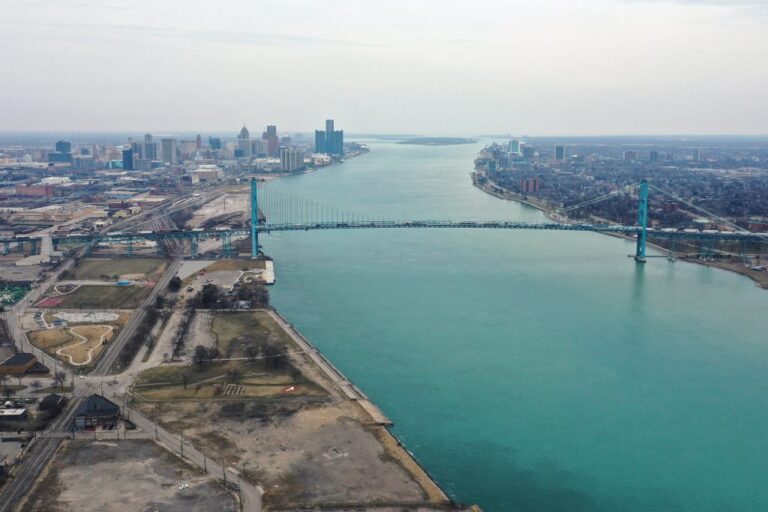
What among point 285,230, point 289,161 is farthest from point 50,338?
point 289,161

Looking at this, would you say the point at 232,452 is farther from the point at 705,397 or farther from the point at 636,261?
the point at 636,261

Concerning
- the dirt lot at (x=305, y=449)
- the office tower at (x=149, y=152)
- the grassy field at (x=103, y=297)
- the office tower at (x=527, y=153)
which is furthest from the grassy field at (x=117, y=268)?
the office tower at (x=527, y=153)

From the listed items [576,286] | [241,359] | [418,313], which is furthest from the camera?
[576,286]

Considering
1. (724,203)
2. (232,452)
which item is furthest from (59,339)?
(724,203)

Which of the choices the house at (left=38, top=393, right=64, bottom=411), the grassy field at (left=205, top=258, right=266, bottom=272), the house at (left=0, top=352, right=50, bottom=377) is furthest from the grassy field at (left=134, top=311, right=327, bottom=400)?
the grassy field at (left=205, top=258, right=266, bottom=272)

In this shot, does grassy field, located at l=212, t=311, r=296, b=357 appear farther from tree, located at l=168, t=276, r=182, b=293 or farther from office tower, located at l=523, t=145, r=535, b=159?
office tower, located at l=523, t=145, r=535, b=159

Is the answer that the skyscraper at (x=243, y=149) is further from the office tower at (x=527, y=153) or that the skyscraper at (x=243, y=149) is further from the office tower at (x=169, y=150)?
the office tower at (x=527, y=153)

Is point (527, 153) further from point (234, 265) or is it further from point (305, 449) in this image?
point (305, 449)
